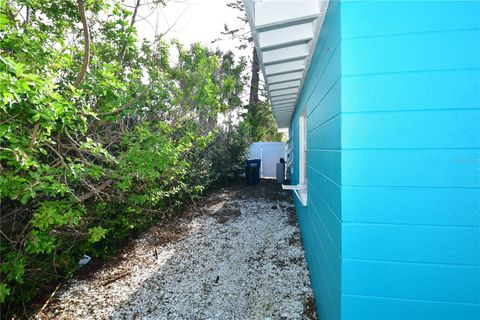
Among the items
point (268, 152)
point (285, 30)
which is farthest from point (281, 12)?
point (268, 152)

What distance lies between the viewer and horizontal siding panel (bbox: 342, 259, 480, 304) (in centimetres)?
137

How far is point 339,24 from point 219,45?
11970 millimetres

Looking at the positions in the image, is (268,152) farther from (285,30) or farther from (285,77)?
(285,30)

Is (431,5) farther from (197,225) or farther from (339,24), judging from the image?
(197,225)

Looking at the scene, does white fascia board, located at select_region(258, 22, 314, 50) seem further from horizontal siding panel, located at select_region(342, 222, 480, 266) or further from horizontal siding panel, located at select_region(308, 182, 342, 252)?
horizontal siding panel, located at select_region(342, 222, 480, 266)

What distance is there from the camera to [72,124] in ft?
7.21

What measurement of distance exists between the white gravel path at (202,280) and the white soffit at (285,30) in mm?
3052

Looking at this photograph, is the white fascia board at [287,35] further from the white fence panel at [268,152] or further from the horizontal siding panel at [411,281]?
the white fence panel at [268,152]

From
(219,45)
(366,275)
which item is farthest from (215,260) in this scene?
(219,45)

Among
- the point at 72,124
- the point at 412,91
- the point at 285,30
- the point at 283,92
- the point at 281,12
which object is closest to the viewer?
the point at 412,91

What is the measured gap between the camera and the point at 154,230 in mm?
5402

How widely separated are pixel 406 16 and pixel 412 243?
136cm

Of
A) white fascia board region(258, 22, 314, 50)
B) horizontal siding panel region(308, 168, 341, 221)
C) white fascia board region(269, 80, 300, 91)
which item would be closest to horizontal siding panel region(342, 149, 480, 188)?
horizontal siding panel region(308, 168, 341, 221)

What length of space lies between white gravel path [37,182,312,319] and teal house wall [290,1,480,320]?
1719 mm
